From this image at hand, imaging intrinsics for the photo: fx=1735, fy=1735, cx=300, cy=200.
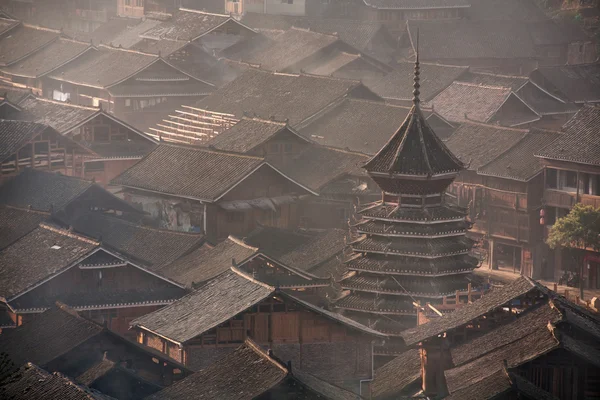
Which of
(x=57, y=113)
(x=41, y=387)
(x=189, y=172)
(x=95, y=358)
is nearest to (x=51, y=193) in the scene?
(x=189, y=172)

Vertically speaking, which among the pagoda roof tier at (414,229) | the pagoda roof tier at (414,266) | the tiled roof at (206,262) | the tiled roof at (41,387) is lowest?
the tiled roof at (206,262)

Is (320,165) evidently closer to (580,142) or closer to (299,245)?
(299,245)

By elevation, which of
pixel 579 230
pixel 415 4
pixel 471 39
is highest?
pixel 415 4

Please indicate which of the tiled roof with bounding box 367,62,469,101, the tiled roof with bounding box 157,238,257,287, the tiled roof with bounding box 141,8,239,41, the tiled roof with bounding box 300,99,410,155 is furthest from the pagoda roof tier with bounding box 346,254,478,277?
the tiled roof with bounding box 141,8,239,41

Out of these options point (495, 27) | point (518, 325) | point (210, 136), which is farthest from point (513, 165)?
point (495, 27)

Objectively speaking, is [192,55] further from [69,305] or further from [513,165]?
[69,305]

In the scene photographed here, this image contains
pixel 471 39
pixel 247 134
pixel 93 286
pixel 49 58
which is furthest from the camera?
Result: pixel 471 39

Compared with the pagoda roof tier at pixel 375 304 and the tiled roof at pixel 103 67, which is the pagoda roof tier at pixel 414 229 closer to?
the pagoda roof tier at pixel 375 304

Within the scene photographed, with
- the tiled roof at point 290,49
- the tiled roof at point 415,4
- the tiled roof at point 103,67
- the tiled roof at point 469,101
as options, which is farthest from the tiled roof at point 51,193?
the tiled roof at point 415,4
